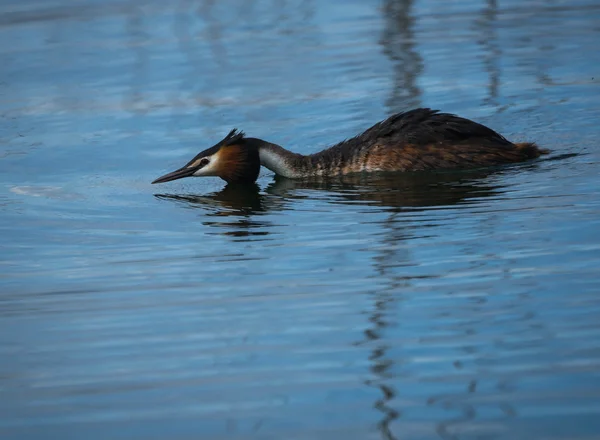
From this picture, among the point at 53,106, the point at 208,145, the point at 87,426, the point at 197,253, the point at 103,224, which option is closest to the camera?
the point at 87,426

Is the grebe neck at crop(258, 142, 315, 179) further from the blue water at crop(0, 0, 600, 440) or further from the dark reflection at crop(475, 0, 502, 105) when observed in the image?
the dark reflection at crop(475, 0, 502, 105)

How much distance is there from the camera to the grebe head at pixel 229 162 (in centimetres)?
1011

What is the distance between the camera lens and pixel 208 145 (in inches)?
432

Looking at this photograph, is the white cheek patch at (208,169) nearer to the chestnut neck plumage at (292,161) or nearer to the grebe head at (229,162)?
the grebe head at (229,162)

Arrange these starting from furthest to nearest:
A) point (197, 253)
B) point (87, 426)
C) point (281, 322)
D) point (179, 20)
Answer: point (179, 20) < point (197, 253) < point (281, 322) < point (87, 426)

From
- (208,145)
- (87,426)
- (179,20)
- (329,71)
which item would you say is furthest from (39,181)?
(179,20)

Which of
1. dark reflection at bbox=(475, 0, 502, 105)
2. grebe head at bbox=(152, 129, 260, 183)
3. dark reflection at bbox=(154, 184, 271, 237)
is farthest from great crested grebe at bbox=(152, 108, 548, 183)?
dark reflection at bbox=(475, 0, 502, 105)

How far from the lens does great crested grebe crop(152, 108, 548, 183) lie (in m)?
9.85

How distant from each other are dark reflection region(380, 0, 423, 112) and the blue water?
0.05 meters

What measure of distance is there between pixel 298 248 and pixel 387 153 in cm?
267

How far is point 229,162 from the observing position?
401 inches

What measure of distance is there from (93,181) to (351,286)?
13.4ft

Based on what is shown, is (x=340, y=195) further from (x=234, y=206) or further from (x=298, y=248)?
(x=298, y=248)

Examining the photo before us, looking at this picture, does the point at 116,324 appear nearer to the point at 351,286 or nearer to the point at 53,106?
the point at 351,286
